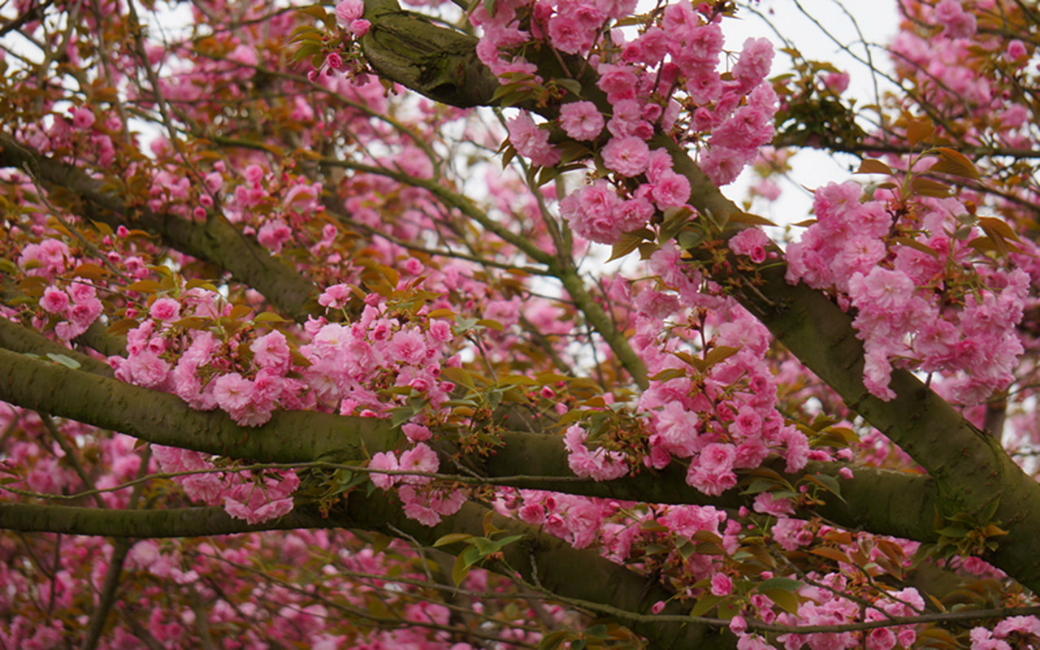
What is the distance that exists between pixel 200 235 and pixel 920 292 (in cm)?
285

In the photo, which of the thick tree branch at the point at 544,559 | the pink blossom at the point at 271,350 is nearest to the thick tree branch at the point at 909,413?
the thick tree branch at the point at 544,559

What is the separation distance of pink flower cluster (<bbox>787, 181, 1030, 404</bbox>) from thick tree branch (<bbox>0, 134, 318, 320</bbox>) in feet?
6.83

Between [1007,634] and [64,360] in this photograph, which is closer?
[1007,634]

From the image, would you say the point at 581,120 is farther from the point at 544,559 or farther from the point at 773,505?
the point at 544,559

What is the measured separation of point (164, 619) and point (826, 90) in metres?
4.29

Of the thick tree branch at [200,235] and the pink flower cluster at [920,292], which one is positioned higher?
the thick tree branch at [200,235]

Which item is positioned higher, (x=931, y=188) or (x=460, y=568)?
(x=931, y=188)

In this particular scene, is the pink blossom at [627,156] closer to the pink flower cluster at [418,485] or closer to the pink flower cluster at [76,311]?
the pink flower cluster at [418,485]

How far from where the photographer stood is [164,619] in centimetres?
414

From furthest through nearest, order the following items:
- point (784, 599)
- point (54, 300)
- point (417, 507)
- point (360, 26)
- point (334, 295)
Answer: point (54, 300)
point (334, 295)
point (417, 507)
point (360, 26)
point (784, 599)

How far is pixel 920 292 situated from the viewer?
4.67 ft

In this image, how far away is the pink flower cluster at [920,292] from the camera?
4.51ft

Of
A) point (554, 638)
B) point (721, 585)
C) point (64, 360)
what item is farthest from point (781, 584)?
point (64, 360)

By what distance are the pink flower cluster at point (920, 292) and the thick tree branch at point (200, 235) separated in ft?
6.83
